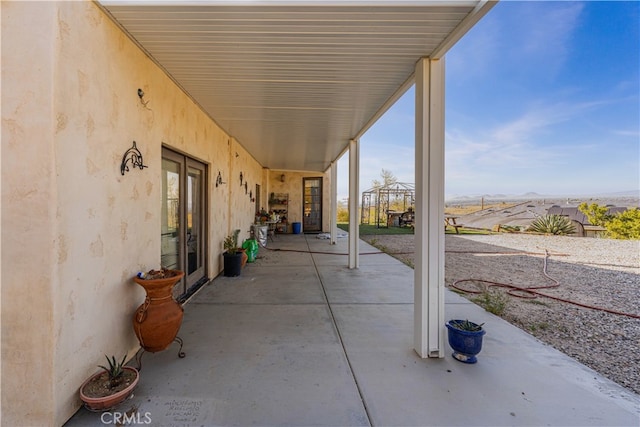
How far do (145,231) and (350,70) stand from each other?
2.49 m

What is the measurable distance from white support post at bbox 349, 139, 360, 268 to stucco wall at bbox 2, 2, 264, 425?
3.92m

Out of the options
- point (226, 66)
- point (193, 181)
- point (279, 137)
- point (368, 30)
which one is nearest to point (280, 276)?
point (193, 181)

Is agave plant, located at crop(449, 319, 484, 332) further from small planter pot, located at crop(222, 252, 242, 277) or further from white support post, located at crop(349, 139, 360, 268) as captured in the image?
small planter pot, located at crop(222, 252, 242, 277)

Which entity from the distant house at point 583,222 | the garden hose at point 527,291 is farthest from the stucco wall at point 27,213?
the distant house at point 583,222

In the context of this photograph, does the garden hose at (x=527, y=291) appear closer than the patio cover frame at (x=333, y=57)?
No

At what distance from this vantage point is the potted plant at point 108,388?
1.67 meters

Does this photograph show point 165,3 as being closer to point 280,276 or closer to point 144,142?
point 144,142

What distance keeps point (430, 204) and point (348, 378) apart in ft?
5.11

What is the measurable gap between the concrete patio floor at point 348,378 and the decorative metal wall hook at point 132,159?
1.63 meters

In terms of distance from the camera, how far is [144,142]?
98.6 inches

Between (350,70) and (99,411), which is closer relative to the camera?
(99,411)

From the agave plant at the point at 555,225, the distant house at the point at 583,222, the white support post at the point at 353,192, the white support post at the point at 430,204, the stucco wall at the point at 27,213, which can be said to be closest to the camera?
the stucco wall at the point at 27,213

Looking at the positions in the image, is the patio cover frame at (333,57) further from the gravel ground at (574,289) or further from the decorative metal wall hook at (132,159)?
the gravel ground at (574,289)

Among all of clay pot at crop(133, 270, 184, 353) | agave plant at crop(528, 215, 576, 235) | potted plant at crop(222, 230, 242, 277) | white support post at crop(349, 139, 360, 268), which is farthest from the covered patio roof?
agave plant at crop(528, 215, 576, 235)
